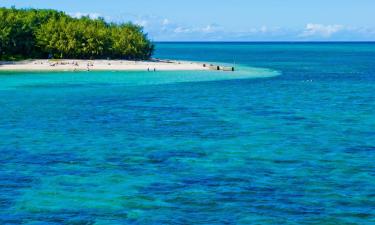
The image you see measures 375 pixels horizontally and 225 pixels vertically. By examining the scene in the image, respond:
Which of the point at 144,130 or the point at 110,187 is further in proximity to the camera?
the point at 144,130

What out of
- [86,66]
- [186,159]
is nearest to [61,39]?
[86,66]

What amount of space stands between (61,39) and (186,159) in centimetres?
10621

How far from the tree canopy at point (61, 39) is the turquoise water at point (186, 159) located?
2544 inches

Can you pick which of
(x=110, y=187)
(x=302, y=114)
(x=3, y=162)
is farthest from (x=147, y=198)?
(x=302, y=114)

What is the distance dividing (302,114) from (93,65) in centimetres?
7713

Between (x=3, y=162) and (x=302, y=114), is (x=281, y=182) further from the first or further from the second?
(x=302, y=114)

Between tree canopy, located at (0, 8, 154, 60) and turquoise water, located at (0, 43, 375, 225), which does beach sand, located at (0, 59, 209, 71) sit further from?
turquoise water, located at (0, 43, 375, 225)

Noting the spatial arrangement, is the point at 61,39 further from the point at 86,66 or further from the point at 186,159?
the point at 186,159

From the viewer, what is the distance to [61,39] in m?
138

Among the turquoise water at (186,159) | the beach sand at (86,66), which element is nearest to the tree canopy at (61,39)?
the beach sand at (86,66)

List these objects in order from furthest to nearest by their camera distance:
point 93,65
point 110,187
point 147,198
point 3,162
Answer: point 93,65, point 3,162, point 110,187, point 147,198

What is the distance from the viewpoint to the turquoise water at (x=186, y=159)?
2677 centimetres

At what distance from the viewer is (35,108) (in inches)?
2463

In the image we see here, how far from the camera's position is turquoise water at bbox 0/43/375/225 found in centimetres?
2677
